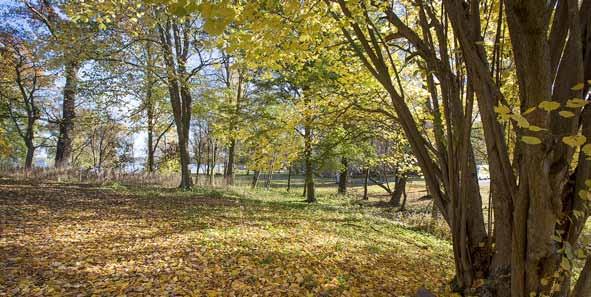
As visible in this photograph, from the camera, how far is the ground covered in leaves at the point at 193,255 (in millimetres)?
3148

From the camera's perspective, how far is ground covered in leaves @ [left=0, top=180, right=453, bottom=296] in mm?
3148

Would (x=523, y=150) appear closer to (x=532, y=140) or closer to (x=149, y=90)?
(x=532, y=140)

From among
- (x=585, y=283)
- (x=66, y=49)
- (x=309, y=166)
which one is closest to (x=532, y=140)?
(x=585, y=283)

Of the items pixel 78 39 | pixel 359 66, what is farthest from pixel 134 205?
pixel 359 66

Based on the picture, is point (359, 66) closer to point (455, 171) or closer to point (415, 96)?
point (415, 96)

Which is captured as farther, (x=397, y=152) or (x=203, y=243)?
(x=397, y=152)

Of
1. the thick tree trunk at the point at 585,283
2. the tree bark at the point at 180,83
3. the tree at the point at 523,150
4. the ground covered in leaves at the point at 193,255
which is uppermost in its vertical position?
the tree bark at the point at 180,83

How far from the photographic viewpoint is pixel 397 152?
11539 millimetres

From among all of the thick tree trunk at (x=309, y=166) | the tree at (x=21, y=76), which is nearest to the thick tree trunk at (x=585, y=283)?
the thick tree trunk at (x=309, y=166)

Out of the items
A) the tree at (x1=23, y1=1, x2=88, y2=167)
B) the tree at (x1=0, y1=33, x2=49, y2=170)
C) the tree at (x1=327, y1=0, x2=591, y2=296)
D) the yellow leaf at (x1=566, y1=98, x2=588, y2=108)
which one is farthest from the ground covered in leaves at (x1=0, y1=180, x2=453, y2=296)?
the tree at (x1=0, y1=33, x2=49, y2=170)

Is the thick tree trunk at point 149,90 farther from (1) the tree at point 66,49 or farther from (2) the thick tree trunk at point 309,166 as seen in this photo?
(2) the thick tree trunk at point 309,166

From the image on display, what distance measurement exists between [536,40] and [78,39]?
10.1 m

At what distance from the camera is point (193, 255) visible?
398 cm

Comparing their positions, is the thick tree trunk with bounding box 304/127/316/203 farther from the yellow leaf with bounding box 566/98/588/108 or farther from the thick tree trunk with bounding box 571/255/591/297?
the yellow leaf with bounding box 566/98/588/108
